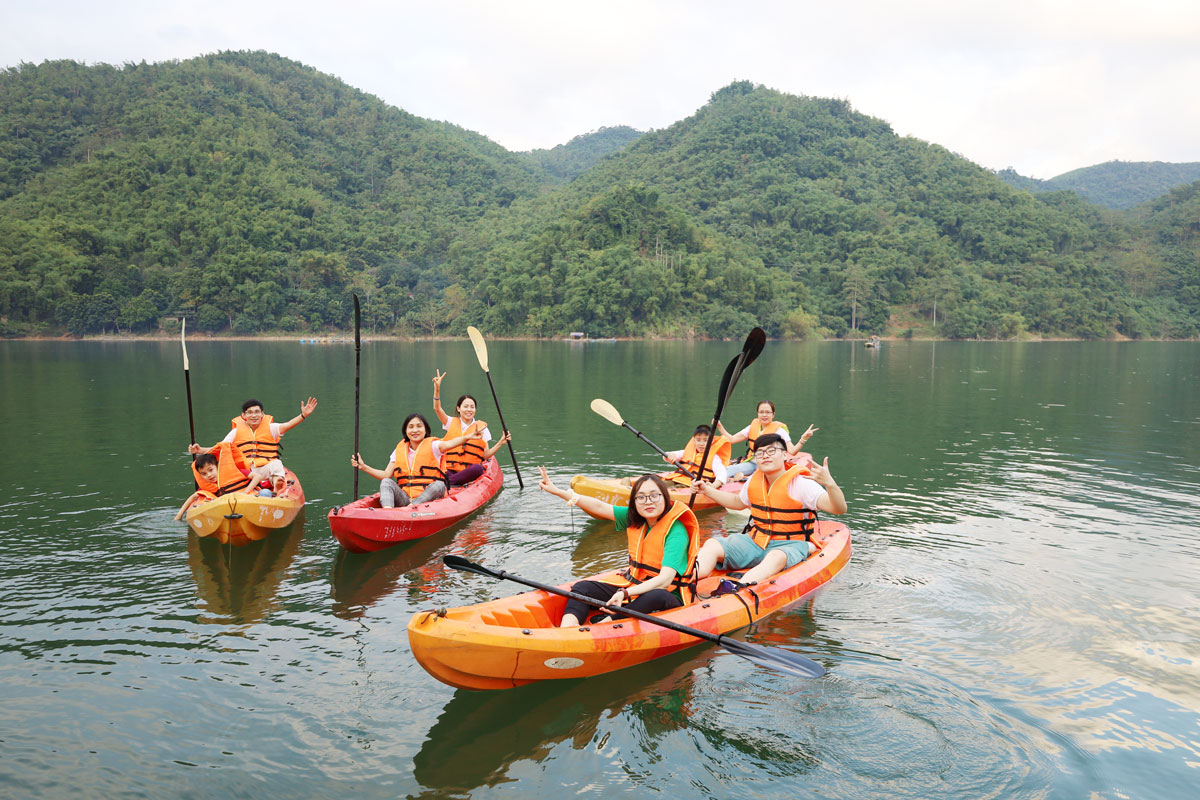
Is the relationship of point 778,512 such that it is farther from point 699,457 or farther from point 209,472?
point 209,472

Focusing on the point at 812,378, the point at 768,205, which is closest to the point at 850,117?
the point at 768,205

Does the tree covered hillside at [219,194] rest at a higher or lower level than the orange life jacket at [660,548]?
higher

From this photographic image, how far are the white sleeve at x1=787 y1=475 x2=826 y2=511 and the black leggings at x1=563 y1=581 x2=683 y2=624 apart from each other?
1.76m

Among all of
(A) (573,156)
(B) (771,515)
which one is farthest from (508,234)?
(B) (771,515)

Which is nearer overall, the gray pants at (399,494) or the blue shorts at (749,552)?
the blue shorts at (749,552)

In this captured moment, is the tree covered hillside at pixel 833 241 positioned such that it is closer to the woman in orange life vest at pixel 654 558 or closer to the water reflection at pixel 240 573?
the water reflection at pixel 240 573

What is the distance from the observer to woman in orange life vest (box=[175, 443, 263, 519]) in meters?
8.80

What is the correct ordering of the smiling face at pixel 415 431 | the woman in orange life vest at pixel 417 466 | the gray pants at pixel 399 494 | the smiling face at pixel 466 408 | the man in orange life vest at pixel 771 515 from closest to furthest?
1. the man in orange life vest at pixel 771 515
2. the gray pants at pixel 399 494
3. the smiling face at pixel 415 431
4. the woman in orange life vest at pixel 417 466
5. the smiling face at pixel 466 408

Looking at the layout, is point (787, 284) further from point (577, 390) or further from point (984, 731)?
point (984, 731)

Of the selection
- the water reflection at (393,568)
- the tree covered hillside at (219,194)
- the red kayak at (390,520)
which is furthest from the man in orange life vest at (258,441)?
the tree covered hillside at (219,194)

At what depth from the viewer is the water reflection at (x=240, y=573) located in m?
6.86

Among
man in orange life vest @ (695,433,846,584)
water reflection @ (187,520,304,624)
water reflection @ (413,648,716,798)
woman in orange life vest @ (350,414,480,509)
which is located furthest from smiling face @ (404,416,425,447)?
water reflection @ (413,648,716,798)

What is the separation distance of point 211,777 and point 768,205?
107390 mm

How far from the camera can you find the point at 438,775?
4.47 meters
